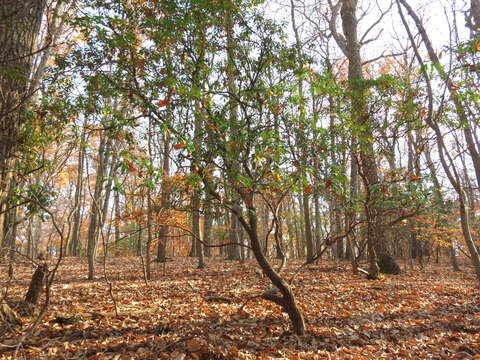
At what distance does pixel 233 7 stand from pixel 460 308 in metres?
7.41

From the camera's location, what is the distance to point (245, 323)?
4613mm

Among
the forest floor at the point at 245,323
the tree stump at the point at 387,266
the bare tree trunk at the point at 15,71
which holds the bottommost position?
the forest floor at the point at 245,323

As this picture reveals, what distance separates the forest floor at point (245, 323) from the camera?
12.0 feet

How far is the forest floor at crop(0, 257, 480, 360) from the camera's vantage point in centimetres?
366

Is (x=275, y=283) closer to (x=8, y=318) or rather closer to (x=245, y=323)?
(x=245, y=323)

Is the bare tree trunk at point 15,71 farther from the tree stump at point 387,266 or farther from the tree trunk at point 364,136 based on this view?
the tree stump at point 387,266

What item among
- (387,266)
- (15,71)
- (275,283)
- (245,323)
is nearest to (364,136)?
(275,283)

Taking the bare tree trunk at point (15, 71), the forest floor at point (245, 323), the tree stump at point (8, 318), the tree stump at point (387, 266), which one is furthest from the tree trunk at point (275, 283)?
the tree stump at point (387, 266)

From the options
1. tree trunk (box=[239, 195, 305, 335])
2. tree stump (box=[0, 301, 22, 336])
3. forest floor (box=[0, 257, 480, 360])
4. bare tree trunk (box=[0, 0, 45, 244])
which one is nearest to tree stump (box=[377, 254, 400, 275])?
forest floor (box=[0, 257, 480, 360])

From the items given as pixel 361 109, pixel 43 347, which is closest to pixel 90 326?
pixel 43 347

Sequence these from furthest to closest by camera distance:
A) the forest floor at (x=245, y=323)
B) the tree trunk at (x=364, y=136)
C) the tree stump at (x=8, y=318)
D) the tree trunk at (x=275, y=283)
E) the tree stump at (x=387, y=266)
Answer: the tree stump at (x=387, y=266)
the tree trunk at (x=364, y=136)
the tree trunk at (x=275, y=283)
the tree stump at (x=8, y=318)
the forest floor at (x=245, y=323)

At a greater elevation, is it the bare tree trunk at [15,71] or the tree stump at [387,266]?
the bare tree trunk at [15,71]

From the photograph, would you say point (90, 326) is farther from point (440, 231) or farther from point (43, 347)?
point (440, 231)

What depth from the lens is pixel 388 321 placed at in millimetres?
4914
